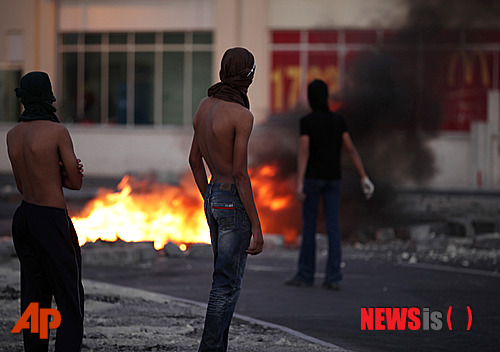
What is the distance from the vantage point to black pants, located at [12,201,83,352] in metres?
4.96

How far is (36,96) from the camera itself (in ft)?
16.5

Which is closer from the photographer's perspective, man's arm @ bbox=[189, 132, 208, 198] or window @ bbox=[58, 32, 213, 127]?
man's arm @ bbox=[189, 132, 208, 198]

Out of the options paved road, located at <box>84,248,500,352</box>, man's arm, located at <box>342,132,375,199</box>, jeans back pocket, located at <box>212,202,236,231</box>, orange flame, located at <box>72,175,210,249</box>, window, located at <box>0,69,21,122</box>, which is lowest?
paved road, located at <box>84,248,500,352</box>

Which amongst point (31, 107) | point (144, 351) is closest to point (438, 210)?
point (144, 351)

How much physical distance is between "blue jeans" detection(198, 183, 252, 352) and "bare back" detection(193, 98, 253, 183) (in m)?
0.10

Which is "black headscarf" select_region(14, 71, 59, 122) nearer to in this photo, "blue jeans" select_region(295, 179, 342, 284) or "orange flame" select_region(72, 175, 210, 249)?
"blue jeans" select_region(295, 179, 342, 284)

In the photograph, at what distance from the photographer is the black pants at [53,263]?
4.96 meters

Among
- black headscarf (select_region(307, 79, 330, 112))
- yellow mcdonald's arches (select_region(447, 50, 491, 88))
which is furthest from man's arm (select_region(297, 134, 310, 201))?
yellow mcdonald's arches (select_region(447, 50, 491, 88))

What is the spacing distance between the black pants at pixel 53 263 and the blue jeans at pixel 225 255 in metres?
0.73

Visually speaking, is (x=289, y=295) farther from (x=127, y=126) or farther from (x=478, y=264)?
(x=127, y=126)

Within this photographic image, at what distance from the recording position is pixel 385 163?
18094mm

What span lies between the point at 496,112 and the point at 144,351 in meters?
21.3

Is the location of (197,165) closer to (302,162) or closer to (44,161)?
(44,161)

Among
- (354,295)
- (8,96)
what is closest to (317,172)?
(354,295)
